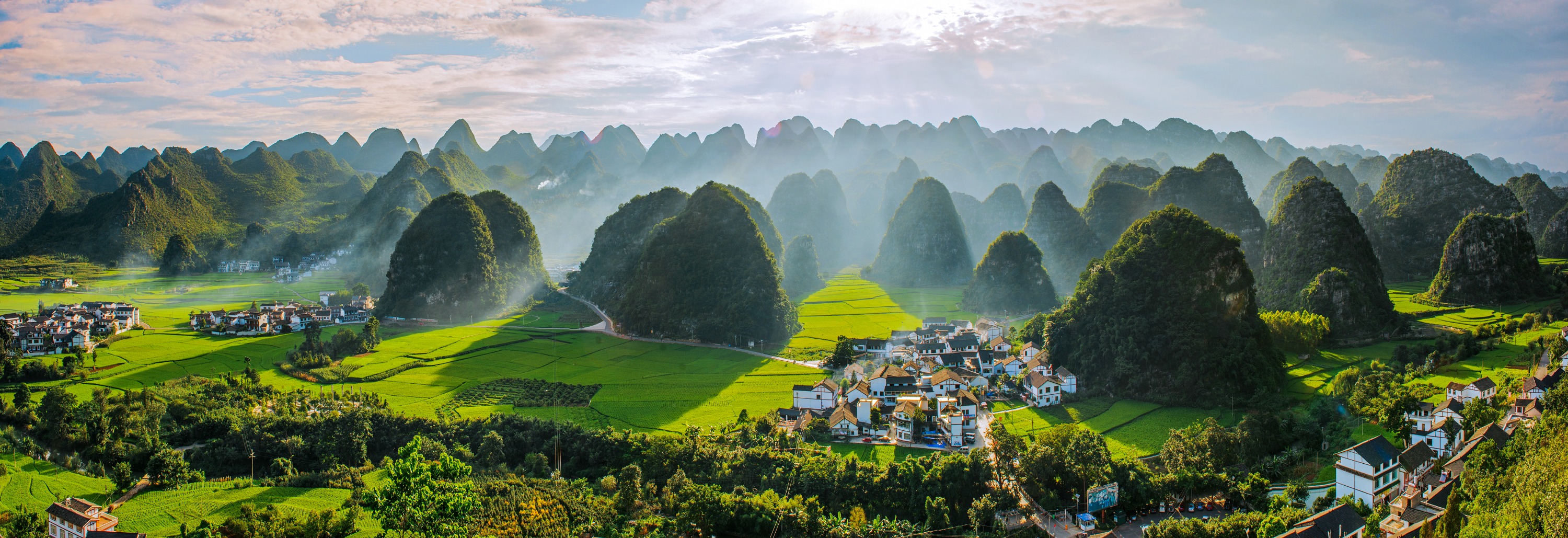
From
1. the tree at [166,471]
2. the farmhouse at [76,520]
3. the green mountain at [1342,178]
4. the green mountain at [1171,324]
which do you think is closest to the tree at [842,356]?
the green mountain at [1171,324]

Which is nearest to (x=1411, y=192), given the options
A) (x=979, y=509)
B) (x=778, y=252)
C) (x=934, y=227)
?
(x=934, y=227)

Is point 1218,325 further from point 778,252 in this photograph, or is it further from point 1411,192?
point 1411,192

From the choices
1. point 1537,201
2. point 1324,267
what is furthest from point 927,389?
point 1537,201

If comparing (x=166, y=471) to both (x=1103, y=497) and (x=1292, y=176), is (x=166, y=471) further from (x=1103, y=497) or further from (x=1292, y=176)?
(x=1292, y=176)

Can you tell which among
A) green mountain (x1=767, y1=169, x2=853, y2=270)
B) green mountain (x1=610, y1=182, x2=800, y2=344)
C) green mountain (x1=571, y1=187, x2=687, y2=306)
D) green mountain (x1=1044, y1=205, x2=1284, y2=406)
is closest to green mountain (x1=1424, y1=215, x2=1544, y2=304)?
green mountain (x1=1044, y1=205, x2=1284, y2=406)

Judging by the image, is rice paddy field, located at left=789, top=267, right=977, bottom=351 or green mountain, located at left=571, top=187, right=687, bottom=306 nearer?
rice paddy field, located at left=789, top=267, right=977, bottom=351

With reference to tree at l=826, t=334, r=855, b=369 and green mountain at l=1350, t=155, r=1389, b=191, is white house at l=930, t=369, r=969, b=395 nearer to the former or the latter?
tree at l=826, t=334, r=855, b=369
